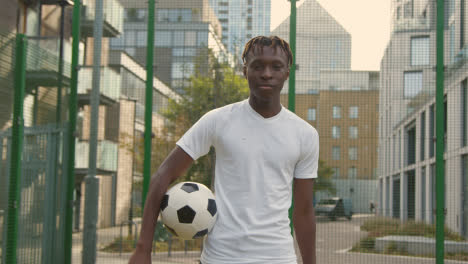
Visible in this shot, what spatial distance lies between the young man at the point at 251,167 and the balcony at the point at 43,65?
14.4 ft

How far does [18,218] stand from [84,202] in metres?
0.96

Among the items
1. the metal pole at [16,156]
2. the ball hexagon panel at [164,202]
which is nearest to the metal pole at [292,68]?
the metal pole at [16,156]

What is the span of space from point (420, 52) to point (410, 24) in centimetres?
37

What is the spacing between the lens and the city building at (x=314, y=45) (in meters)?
7.19

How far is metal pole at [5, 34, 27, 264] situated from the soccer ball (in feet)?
12.6

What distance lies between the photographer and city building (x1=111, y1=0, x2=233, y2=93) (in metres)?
7.34

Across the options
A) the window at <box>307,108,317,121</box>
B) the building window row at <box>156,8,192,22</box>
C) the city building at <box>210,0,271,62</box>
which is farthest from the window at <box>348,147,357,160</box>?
the building window row at <box>156,8,192,22</box>

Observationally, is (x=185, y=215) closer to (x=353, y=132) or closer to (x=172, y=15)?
A: (x=353, y=132)

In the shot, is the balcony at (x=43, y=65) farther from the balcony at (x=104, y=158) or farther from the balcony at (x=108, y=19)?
the balcony at (x=104, y=158)

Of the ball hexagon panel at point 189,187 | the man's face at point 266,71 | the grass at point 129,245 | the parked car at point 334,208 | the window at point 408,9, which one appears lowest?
the grass at point 129,245

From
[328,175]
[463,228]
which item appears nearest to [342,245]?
[328,175]

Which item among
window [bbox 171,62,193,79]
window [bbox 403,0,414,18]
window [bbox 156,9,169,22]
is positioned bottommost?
window [bbox 171,62,193,79]

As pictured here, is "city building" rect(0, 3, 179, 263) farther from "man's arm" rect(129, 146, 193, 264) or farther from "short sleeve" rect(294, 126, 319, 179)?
"short sleeve" rect(294, 126, 319, 179)

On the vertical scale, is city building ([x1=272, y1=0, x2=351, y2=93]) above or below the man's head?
above
